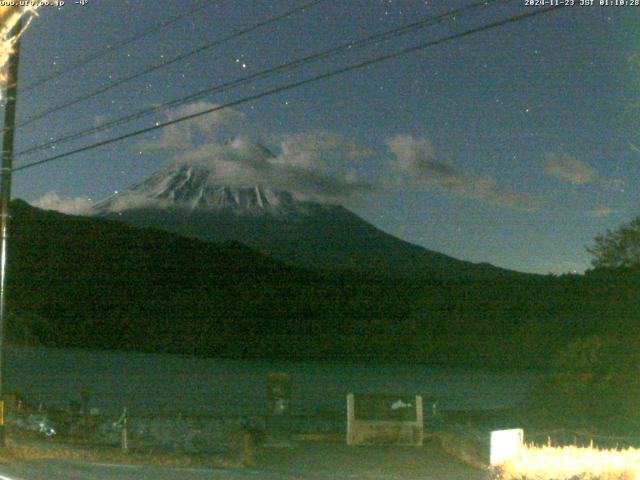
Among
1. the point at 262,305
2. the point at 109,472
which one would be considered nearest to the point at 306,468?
the point at 109,472

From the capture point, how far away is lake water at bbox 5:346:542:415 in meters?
35.1

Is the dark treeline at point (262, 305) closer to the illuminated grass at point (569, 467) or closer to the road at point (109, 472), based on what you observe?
the road at point (109, 472)

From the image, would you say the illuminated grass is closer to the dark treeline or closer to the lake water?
the dark treeline

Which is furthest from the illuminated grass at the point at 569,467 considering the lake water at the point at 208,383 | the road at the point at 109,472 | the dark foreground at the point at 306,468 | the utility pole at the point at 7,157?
the lake water at the point at 208,383

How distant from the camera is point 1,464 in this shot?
48.1 feet

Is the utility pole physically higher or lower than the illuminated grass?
higher

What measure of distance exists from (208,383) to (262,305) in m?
24.4

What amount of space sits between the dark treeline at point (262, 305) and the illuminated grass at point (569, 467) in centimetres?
1986

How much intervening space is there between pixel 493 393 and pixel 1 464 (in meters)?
26.6

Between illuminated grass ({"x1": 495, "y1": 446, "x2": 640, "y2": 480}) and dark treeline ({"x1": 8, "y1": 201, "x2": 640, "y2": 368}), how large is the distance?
19.9m

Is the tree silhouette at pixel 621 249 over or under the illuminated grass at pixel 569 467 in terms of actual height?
over

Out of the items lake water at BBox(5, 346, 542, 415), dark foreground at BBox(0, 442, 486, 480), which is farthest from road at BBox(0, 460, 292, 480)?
lake water at BBox(5, 346, 542, 415)

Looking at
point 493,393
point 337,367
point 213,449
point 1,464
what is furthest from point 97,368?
point 1,464

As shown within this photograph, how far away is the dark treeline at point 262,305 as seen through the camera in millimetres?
40875
